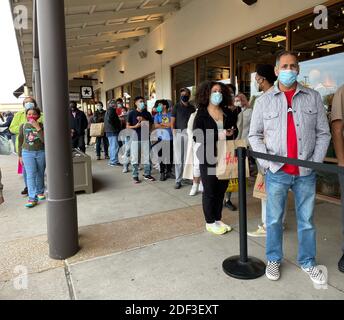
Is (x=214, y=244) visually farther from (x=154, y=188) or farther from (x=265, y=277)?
(x=154, y=188)

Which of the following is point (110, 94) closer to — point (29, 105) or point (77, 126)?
point (77, 126)

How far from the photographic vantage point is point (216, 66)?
23.5ft

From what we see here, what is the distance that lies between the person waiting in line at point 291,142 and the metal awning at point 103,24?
217 inches

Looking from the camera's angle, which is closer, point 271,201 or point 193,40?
point 271,201

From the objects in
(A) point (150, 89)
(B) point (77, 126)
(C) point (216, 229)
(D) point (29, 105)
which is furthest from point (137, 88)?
(C) point (216, 229)

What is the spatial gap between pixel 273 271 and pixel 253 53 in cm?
461

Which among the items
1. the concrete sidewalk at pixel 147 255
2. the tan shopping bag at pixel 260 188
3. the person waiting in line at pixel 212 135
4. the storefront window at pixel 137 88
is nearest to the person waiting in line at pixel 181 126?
the concrete sidewalk at pixel 147 255

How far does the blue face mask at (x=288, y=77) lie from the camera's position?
2.44 meters

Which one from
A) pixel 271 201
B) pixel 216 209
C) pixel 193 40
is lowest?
pixel 216 209

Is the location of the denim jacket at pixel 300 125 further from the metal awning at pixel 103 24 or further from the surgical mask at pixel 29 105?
the metal awning at pixel 103 24

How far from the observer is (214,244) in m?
3.30

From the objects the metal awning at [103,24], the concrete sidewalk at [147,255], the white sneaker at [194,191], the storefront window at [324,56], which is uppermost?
the metal awning at [103,24]
